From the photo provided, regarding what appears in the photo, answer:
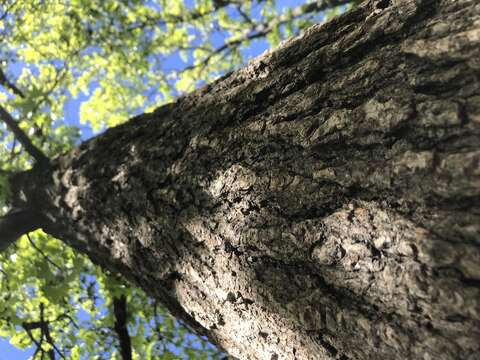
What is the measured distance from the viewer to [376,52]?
1479 mm

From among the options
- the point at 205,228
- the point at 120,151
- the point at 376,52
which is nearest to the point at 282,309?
the point at 205,228

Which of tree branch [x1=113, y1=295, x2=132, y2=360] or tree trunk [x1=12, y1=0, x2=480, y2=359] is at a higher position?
tree branch [x1=113, y1=295, x2=132, y2=360]

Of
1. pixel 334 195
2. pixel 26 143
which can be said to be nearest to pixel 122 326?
pixel 26 143

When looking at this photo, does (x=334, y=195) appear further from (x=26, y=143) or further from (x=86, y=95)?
(x=86, y=95)

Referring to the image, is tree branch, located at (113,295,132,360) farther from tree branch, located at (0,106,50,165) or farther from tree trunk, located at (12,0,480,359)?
tree trunk, located at (12,0,480,359)

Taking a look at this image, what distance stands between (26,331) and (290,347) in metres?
4.04

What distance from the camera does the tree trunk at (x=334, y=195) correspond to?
3.59 ft

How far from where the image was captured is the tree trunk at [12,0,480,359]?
109cm

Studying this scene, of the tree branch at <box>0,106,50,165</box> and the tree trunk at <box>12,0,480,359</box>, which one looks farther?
the tree branch at <box>0,106,50,165</box>

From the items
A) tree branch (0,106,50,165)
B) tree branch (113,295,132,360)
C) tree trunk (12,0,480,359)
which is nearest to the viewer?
tree trunk (12,0,480,359)

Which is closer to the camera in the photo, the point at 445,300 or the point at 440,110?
the point at 445,300

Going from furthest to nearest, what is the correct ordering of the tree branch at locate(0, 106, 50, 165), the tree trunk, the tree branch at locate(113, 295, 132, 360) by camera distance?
the tree branch at locate(113, 295, 132, 360)
the tree branch at locate(0, 106, 50, 165)
the tree trunk

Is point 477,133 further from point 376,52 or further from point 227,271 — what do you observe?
point 227,271

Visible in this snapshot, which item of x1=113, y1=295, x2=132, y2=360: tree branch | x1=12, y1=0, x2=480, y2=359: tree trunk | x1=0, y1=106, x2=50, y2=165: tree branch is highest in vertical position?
x1=0, y1=106, x2=50, y2=165: tree branch
